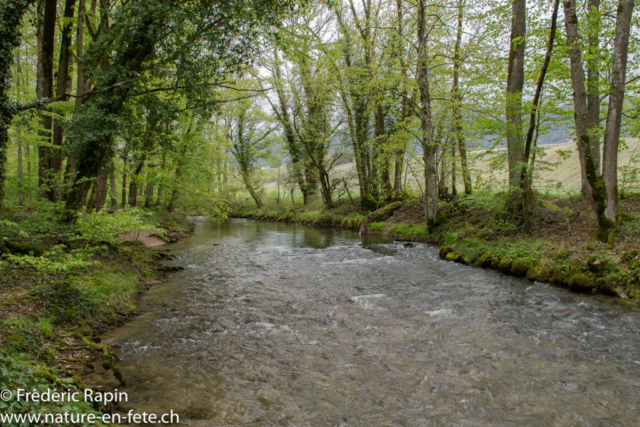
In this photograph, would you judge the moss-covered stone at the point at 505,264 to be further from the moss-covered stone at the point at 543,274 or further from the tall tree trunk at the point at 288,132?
the tall tree trunk at the point at 288,132

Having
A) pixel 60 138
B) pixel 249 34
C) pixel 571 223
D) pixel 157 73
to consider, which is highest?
pixel 249 34

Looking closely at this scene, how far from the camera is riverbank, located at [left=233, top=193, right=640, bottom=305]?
7371mm

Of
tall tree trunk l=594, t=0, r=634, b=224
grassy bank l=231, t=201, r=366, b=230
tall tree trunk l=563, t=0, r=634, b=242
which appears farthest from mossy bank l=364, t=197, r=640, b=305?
grassy bank l=231, t=201, r=366, b=230

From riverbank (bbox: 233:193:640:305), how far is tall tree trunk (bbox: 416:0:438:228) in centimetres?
105

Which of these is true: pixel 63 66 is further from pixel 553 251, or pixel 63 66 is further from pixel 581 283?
pixel 581 283

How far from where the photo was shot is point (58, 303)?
5227 millimetres

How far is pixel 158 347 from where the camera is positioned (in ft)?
Result: 16.3

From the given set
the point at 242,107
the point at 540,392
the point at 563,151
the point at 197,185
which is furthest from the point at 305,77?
the point at 540,392

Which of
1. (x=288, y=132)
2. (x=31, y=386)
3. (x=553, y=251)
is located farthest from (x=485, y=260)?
(x=288, y=132)

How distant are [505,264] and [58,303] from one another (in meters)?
10.2

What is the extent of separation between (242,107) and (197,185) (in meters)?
13.9

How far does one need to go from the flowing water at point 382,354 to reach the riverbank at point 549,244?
66cm

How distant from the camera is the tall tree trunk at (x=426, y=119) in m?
13.5

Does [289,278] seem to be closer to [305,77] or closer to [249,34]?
[249,34]
